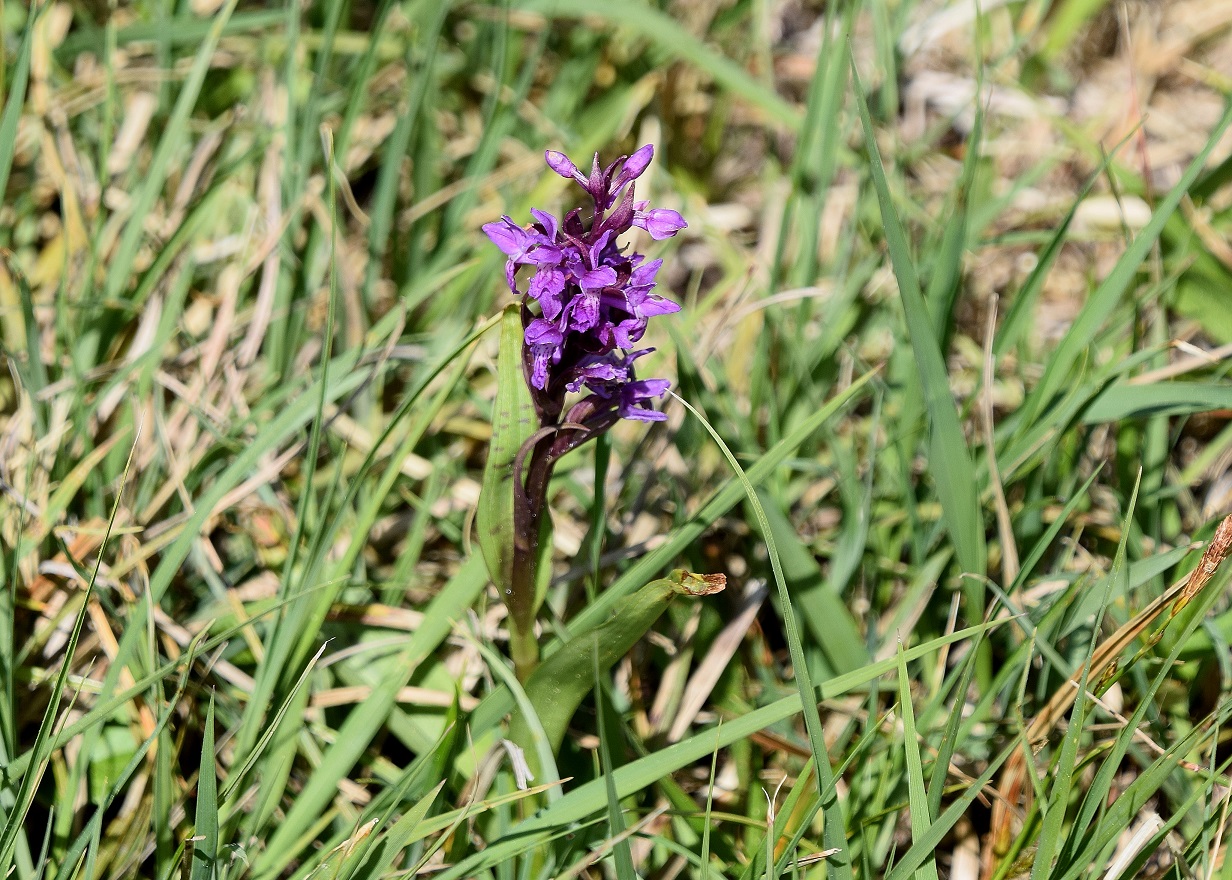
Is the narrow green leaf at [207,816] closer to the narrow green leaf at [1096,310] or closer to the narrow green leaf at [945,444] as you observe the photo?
the narrow green leaf at [945,444]

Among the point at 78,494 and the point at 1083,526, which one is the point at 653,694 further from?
the point at 78,494

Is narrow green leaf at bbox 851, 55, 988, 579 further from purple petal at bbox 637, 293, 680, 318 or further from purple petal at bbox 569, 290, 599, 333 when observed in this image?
purple petal at bbox 569, 290, 599, 333

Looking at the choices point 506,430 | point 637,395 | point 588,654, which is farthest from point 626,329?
point 588,654

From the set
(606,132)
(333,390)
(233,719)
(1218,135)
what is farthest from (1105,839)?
(606,132)

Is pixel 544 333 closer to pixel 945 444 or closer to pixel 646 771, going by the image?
pixel 646 771

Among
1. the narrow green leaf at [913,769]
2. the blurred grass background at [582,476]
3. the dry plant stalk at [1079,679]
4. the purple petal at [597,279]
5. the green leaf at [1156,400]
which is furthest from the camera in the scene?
the green leaf at [1156,400]

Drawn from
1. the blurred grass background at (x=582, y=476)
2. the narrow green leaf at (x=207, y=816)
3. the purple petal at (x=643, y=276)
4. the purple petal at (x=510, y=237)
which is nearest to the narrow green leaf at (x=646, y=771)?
the blurred grass background at (x=582, y=476)

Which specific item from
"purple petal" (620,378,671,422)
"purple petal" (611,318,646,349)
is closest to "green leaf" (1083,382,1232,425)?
"purple petal" (620,378,671,422)
